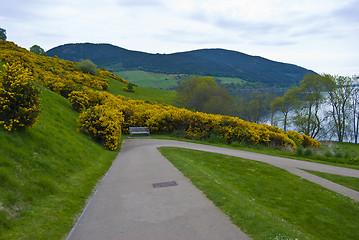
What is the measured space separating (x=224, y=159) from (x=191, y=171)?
385 cm

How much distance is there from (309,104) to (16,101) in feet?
147

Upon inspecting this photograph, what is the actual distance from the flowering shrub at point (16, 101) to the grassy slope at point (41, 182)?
1.46 feet

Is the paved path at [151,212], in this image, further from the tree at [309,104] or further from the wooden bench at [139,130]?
the tree at [309,104]

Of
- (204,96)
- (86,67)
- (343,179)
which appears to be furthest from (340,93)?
(86,67)


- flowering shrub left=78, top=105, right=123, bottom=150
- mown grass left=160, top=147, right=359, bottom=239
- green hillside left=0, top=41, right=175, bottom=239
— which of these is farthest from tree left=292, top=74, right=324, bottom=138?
green hillside left=0, top=41, right=175, bottom=239

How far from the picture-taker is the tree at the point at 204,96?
53.5m

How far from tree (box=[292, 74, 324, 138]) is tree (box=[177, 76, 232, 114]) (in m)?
15.3

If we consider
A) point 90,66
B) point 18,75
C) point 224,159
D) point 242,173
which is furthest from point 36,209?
point 90,66

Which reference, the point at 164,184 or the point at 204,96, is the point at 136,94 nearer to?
the point at 204,96

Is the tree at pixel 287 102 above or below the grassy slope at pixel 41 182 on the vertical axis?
above

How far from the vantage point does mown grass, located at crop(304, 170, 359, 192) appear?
1024cm

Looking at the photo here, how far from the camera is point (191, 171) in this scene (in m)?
10.0

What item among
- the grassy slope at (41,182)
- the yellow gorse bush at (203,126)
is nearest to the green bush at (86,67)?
the yellow gorse bush at (203,126)

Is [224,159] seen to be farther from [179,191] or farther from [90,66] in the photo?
[90,66]
